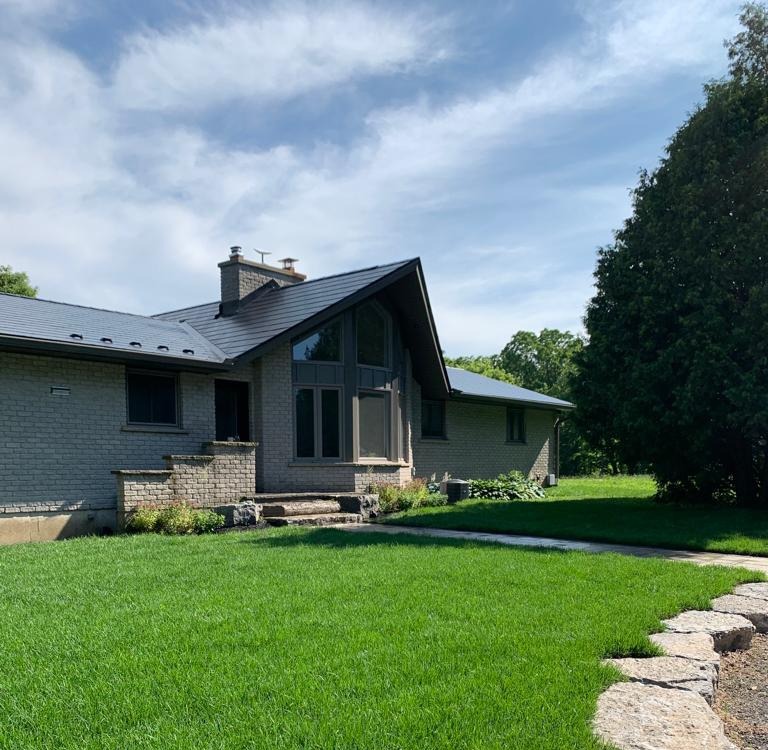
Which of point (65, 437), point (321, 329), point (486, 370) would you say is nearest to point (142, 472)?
point (65, 437)

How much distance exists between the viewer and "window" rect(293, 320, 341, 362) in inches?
634

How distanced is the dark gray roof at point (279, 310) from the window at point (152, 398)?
4.59 feet

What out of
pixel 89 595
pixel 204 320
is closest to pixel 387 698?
pixel 89 595

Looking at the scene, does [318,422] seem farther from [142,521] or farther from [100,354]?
[100,354]

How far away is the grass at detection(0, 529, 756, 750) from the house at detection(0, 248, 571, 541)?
13.7 ft

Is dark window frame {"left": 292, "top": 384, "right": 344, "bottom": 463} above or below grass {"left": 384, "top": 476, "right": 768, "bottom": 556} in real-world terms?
above

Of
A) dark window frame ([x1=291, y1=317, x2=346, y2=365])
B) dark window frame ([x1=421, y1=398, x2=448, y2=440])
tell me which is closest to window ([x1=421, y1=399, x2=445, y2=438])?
dark window frame ([x1=421, y1=398, x2=448, y2=440])

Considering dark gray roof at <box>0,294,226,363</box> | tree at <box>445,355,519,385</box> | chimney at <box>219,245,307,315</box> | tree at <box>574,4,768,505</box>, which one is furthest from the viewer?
tree at <box>445,355,519,385</box>

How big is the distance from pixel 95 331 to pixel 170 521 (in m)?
3.95

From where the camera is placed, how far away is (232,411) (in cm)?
1588

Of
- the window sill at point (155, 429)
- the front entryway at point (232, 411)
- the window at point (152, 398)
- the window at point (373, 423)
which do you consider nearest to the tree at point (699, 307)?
the window at point (373, 423)

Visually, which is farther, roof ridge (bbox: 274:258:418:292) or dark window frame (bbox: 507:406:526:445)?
dark window frame (bbox: 507:406:526:445)

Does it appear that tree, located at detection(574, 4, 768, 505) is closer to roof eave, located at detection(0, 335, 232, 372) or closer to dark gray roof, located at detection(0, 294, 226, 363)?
roof eave, located at detection(0, 335, 232, 372)

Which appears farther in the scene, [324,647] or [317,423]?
[317,423]
